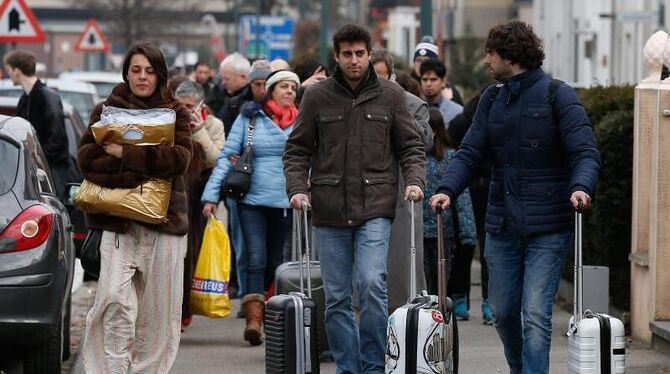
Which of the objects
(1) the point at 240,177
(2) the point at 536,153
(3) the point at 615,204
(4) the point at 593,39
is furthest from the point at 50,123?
(4) the point at 593,39

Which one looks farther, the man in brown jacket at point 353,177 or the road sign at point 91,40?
the road sign at point 91,40

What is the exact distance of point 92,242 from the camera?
8484 mm

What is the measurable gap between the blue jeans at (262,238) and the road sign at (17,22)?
330 inches

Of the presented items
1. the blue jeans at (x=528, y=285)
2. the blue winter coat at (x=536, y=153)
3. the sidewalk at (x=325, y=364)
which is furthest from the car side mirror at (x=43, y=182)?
the blue jeans at (x=528, y=285)

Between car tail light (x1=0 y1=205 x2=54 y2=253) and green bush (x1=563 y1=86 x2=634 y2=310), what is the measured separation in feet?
13.0

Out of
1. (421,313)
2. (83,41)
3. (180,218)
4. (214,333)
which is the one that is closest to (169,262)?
(180,218)

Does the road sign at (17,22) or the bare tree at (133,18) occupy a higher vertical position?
the bare tree at (133,18)

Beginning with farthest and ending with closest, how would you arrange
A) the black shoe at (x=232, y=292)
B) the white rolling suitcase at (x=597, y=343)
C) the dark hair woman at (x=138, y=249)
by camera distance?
the black shoe at (x=232, y=292), the dark hair woman at (x=138, y=249), the white rolling suitcase at (x=597, y=343)

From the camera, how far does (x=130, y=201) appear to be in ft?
27.5

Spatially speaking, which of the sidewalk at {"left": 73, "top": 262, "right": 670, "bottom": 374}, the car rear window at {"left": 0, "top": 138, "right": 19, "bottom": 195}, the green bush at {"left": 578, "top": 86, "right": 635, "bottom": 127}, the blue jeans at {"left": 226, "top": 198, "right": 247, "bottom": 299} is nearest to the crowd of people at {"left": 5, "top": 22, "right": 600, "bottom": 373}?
the car rear window at {"left": 0, "top": 138, "right": 19, "bottom": 195}

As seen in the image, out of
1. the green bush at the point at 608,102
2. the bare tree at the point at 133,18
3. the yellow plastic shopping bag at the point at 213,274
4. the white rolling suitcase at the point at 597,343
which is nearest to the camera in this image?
the white rolling suitcase at the point at 597,343

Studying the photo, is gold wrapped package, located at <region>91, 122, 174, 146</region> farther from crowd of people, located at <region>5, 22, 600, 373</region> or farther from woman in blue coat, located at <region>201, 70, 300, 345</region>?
woman in blue coat, located at <region>201, 70, 300, 345</region>

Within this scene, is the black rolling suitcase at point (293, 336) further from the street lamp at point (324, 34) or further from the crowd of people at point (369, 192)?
the street lamp at point (324, 34)

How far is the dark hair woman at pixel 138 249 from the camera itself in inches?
331
